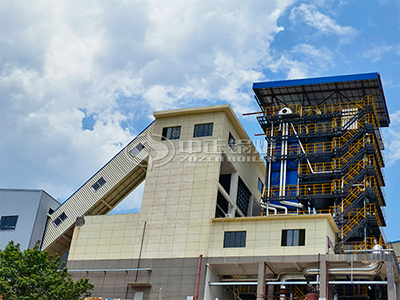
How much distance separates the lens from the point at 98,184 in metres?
62.4

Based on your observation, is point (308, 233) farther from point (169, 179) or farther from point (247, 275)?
point (169, 179)

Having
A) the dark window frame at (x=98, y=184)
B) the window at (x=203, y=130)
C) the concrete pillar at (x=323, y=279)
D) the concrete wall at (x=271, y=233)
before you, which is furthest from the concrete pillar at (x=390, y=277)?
the dark window frame at (x=98, y=184)

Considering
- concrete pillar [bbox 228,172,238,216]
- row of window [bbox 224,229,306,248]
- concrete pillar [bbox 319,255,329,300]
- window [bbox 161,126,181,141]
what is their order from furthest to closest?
concrete pillar [bbox 228,172,238,216] < window [bbox 161,126,181,141] < row of window [bbox 224,229,306,248] < concrete pillar [bbox 319,255,329,300]

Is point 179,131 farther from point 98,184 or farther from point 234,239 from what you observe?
point 234,239

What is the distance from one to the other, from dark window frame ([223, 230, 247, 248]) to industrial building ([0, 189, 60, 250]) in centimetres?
2256

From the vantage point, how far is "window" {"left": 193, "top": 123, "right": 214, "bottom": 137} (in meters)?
58.7

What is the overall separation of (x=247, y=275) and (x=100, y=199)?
723 inches

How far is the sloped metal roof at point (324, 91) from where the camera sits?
212ft

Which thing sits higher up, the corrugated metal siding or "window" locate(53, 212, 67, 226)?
the corrugated metal siding

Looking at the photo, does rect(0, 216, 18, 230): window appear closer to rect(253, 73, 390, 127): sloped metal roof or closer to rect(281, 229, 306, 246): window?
rect(281, 229, 306, 246): window

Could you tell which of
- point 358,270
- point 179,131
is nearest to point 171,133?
point 179,131

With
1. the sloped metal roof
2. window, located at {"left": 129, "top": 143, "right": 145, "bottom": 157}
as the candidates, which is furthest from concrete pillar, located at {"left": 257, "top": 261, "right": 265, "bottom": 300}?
the sloped metal roof

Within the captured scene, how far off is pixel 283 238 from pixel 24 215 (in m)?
30.5

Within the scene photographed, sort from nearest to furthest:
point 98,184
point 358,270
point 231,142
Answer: point 358,270
point 231,142
point 98,184
